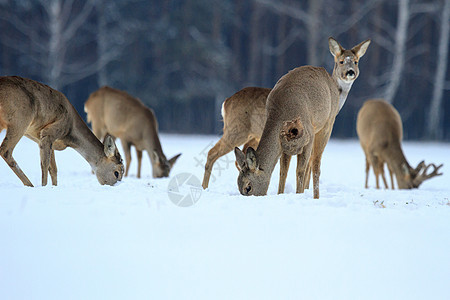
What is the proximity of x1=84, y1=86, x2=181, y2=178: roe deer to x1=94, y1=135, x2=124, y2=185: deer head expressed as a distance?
3.32 metres

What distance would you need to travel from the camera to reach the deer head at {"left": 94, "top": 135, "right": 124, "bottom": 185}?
6910 millimetres

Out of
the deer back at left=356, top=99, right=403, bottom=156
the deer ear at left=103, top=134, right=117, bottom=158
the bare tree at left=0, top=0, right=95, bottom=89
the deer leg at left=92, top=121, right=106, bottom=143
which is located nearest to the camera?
the deer ear at left=103, top=134, right=117, bottom=158

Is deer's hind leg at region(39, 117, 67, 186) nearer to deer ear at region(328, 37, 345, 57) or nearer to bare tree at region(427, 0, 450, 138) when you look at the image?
deer ear at region(328, 37, 345, 57)

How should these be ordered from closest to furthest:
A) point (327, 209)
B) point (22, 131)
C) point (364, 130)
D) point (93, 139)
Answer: point (327, 209), point (22, 131), point (93, 139), point (364, 130)

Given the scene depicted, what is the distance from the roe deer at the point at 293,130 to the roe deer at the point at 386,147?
193 inches

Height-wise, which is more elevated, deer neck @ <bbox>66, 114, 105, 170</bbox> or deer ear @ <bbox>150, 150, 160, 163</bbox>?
deer neck @ <bbox>66, 114, 105, 170</bbox>

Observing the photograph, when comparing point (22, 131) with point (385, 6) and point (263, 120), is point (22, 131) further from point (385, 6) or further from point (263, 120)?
point (385, 6)

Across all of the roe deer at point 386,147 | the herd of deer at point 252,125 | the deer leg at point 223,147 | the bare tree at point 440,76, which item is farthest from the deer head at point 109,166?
the bare tree at point 440,76

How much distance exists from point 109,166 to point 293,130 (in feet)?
9.13

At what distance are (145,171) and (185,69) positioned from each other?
12.4 metres

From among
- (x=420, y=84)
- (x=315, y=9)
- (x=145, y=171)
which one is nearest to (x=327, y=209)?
(x=145, y=171)

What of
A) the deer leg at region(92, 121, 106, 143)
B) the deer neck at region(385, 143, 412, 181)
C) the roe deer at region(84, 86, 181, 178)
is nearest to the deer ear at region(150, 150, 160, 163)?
the roe deer at region(84, 86, 181, 178)

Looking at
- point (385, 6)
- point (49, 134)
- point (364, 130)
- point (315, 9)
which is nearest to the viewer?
point (49, 134)

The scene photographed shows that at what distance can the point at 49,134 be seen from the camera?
6.60 m
